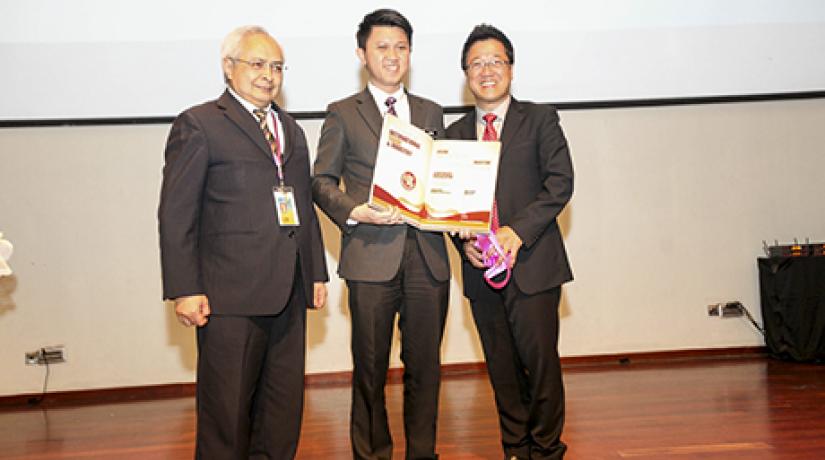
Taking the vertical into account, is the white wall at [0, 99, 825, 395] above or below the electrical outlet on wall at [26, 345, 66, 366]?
above

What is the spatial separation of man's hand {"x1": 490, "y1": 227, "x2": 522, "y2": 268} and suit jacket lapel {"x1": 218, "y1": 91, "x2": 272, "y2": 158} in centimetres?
84

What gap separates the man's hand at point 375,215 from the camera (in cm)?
258

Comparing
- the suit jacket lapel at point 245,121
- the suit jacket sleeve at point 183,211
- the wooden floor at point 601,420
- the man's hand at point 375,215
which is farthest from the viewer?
the wooden floor at point 601,420

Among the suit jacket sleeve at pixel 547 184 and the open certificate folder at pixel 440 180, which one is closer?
the open certificate folder at pixel 440 180

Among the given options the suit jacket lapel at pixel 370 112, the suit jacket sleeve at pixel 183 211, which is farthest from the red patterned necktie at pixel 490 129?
the suit jacket sleeve at pixel 183 211

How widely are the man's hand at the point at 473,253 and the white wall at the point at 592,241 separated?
222 centimetres

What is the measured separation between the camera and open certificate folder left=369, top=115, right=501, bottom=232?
262cm

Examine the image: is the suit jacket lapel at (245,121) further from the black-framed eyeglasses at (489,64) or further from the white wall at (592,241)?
the white wall at (592,241)

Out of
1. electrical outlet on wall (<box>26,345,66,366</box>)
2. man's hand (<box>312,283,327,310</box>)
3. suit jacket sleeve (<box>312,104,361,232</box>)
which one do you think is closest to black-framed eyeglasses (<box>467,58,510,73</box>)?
suit jacket sleeve (<box>312,104,361,232</box>)

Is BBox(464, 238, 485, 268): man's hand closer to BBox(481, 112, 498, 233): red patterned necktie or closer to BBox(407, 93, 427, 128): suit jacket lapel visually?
BBox(481, 112, 498, 233): red patterned necktie

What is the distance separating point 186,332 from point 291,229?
9.26 ft

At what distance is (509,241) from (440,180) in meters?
0.33

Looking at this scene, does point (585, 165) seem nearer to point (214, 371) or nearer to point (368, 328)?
point (368, 328)

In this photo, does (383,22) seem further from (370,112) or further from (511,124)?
(511,124)
